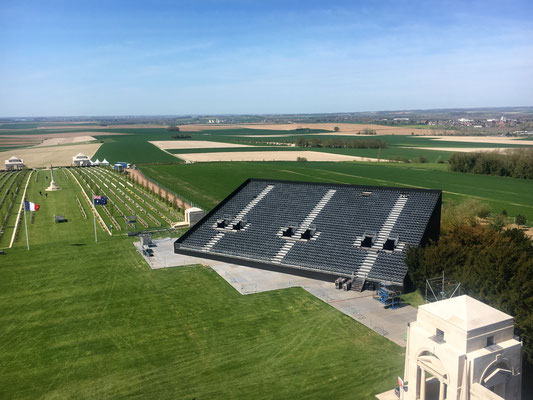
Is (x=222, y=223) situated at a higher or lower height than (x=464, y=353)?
lower

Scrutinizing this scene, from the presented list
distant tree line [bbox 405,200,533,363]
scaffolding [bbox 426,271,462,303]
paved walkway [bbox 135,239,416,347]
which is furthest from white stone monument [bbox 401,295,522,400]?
scaffolding [bbox 426,271,462,303]

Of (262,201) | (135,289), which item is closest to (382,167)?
(262,201)

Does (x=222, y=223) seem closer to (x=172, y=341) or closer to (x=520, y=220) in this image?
(x=172, y=341)

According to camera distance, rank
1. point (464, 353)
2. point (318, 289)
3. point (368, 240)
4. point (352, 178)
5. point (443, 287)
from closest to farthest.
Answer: point (464, 353), point (443, 287), point (318, 289), point (368, 240), point (352, 178)

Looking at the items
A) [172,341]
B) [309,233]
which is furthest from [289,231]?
[172,341]

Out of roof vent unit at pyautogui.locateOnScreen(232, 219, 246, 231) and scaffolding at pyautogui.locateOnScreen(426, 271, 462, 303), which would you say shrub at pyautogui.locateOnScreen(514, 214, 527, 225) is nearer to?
scaffolding at pyautogui.locateOnScreen(426, 271, 462, 303)

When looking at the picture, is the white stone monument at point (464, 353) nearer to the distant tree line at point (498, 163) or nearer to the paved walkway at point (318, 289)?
the paved walkway at point (318, 289)
